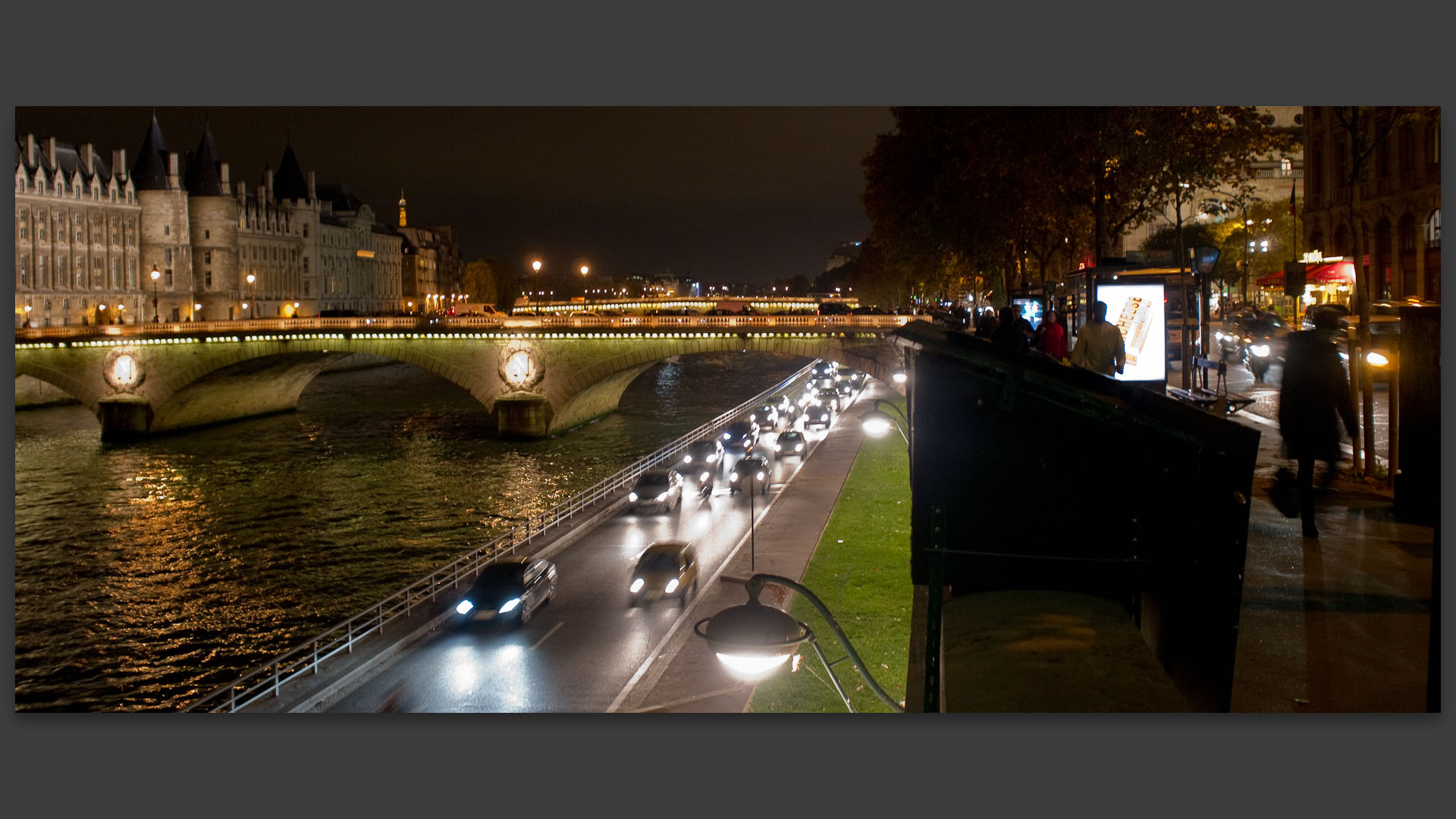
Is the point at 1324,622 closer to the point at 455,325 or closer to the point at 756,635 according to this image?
the point at 756,635

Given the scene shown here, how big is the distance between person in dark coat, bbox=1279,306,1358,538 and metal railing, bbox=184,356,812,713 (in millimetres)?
11735

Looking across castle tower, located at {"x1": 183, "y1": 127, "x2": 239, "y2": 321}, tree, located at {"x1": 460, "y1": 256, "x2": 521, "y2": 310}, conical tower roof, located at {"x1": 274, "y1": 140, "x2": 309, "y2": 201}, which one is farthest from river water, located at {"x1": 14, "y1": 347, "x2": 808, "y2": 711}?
tree, located at {"x1": 460, "y1": 256, "x2": 521, "y2": 310}

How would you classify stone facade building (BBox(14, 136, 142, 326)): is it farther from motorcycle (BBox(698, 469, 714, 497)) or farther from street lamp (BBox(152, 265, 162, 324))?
motorcycle (BBox(698, 469, 714, 497))

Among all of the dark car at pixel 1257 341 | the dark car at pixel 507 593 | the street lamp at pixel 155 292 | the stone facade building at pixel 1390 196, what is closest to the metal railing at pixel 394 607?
the dark car at pixel 507 593

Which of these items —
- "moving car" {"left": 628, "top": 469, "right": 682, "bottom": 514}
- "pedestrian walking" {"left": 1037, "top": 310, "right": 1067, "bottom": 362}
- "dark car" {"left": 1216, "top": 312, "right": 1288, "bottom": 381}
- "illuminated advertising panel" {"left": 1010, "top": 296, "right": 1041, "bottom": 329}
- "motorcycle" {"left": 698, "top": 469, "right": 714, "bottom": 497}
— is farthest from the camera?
"motorcycle" {"left": 698, "top": 469, "right": 714, "bottom": 497}

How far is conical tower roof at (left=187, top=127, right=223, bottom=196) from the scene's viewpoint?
88.2 m

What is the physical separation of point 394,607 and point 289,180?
104 m

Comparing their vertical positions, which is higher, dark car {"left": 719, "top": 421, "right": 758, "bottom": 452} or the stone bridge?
the stone bridge

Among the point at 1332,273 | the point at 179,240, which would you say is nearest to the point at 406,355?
the point at 179,240

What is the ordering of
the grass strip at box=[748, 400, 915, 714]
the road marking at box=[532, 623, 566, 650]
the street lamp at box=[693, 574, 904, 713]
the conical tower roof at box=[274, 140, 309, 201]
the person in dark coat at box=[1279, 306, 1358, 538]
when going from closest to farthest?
the street lamp at box=[693, 574, 904, 713] → the person in dark coat at box=[1279, 306, 1358, 538] → the grass strip at box=[748, 400, 915, 714] → the road marking at box=[532, 623, 566, 650] → the conical tower roof at box=[274, 140, 309, 201]

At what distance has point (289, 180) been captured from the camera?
11856 cm

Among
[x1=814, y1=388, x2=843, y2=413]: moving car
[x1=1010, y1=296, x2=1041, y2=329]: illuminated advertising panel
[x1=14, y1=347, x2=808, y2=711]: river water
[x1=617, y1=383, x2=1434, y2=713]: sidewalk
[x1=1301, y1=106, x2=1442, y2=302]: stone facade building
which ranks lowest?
[x1=14, y1=347, x2=808, y2=711]: river water

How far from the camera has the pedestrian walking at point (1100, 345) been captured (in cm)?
1247

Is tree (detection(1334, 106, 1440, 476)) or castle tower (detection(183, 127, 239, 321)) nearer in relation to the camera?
tree (detection(1334, 106, 1440, 476))
